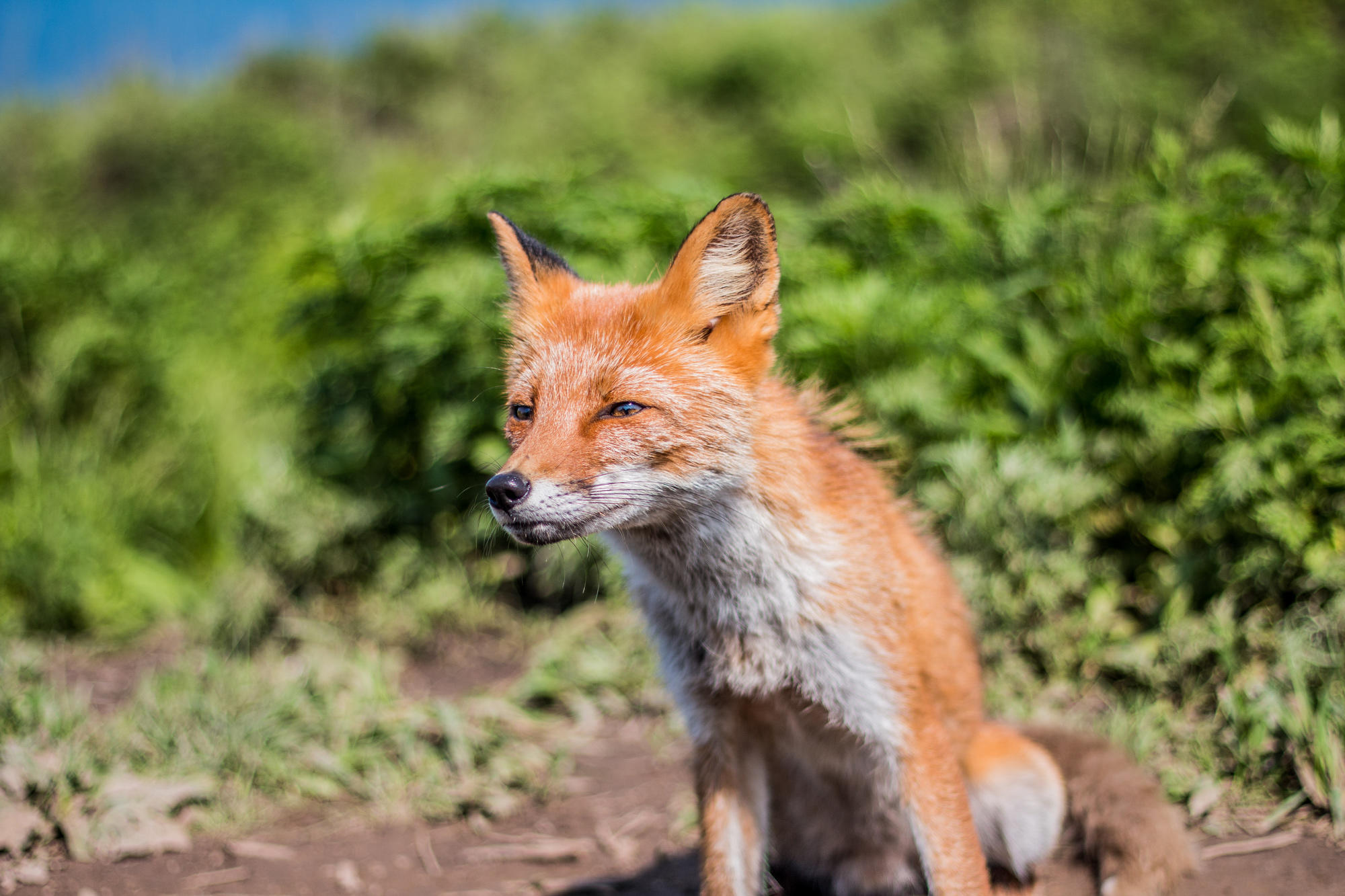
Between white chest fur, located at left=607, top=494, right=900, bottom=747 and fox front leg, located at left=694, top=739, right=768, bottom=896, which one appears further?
fox front leg, located at left=694, top=739, right=768, bottom=896

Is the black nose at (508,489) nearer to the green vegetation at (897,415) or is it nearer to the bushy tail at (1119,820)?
the green vegetation at (897,415)

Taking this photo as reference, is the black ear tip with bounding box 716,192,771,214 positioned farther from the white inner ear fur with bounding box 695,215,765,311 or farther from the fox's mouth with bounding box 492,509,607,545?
the fox's mouth with bounding box 492,509,607,545

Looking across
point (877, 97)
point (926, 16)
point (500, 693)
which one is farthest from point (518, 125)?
point (500, 693)

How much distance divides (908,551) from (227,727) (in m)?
3.43

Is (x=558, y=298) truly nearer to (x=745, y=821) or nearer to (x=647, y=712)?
(x=745, y=821)

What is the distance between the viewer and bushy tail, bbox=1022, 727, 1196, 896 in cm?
328

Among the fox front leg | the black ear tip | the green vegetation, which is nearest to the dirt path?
the green vegetation

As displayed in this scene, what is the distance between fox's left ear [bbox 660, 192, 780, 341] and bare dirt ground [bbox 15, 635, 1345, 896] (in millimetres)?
2418

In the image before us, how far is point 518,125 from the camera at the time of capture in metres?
19.5

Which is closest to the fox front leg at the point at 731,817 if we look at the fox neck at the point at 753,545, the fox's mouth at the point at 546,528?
the fox neck at the point at 753,545

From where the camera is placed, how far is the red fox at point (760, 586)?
2.94 meters

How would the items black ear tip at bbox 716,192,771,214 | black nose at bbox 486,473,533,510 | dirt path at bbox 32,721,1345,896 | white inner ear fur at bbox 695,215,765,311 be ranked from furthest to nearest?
dirt path at bbox 32,721,1345,896, white inner ear fur at bbox 695,215,765,311, black ear tip at bbox 716,192,771,214, black nose at bbox 486,473,533,510

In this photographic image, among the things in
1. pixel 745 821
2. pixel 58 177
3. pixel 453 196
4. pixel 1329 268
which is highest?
pixel 58 177

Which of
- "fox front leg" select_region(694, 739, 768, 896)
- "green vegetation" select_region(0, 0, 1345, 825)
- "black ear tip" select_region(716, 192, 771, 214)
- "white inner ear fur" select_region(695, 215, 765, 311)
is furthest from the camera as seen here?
"green vegetation" select_region(0, 0, 1345, 825)
